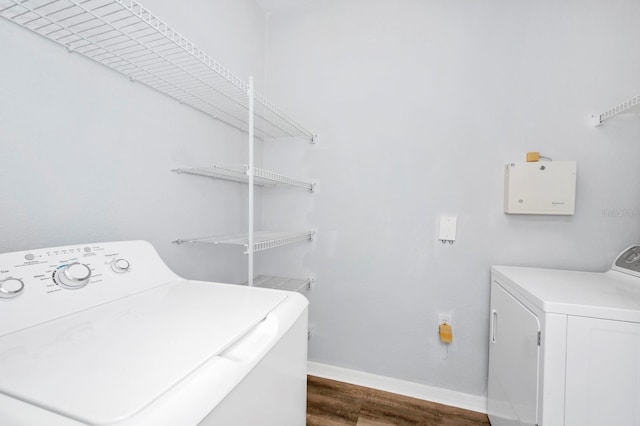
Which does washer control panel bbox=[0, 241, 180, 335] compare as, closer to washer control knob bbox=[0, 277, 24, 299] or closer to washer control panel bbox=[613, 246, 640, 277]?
washer control knob bbox=[0, 277, 24, 299]

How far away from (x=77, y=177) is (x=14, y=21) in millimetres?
438

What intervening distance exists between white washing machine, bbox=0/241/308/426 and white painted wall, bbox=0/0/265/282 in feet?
0.60

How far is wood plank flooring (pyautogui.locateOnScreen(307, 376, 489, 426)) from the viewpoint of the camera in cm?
136

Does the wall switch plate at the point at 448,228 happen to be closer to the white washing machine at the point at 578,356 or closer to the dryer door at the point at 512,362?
the dryer door at the point at 512,362

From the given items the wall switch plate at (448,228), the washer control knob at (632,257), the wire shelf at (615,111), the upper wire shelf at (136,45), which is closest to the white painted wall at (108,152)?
the upper wire shelf at (136,45)

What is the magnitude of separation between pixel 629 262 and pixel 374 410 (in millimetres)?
1443

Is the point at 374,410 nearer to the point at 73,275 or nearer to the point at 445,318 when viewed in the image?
the point at 445,318

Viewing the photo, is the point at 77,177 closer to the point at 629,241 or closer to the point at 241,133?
the point at 241,133

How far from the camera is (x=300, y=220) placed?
70.1 inches

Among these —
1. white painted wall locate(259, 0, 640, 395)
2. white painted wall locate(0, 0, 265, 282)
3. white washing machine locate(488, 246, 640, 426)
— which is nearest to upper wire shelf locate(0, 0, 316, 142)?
white painted wall locate(0, 0, 265, 282)

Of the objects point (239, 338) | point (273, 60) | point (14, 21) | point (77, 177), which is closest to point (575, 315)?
point (239, 338)

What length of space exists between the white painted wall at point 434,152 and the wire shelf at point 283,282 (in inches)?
2.9

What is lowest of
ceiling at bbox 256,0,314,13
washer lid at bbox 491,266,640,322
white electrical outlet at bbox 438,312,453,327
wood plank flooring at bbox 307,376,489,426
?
wood plank flooring at bbox 307,376,489,426

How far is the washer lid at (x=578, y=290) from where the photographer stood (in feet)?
2.64
